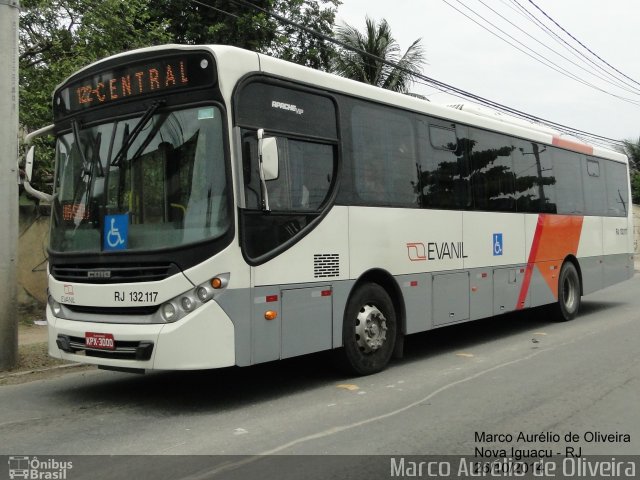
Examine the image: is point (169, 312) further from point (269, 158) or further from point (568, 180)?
point (568, 180)

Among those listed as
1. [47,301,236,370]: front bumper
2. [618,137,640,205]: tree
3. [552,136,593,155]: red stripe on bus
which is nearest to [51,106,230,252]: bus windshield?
[47,301,236,370]: front bumper

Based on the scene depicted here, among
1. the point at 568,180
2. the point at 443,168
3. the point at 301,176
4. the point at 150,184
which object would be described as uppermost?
the point at 568,180

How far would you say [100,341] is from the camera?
595 centimetres

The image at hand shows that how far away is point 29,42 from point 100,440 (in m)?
10.7

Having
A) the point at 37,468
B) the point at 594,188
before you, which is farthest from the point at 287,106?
the point at 594,188

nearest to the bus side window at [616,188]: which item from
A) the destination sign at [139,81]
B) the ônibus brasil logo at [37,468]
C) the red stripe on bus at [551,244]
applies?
the red stripe on bus at [551,244]

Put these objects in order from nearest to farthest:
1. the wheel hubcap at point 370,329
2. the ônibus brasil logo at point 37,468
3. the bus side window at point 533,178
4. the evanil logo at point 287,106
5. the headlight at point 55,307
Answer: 1. the ônibus brasil logo at point 37,468
2. the evanil logo at point 287,106
3. the headlight at point 55,307
4. the wheel hubcap at point 370,329
5. the bus side window at point 533,178

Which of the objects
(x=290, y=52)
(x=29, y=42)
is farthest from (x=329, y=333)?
(x=290, y=52)

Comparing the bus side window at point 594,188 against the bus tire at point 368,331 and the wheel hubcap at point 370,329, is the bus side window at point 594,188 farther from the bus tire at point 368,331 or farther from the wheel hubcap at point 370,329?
the wheel hubcap at point 370,329

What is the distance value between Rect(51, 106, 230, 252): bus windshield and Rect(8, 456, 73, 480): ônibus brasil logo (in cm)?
197

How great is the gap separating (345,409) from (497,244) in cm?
476

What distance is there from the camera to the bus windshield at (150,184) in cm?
580

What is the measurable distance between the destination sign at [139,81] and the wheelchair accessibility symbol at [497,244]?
553 centimetres

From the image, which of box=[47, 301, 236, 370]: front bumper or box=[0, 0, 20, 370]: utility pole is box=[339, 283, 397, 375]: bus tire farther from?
box=[0, 0, 20, 370]: utility pole
